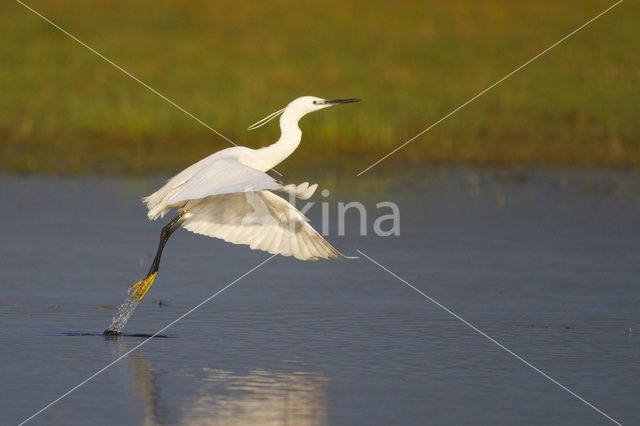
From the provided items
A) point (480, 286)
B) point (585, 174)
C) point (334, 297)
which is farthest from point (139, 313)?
point (585, 174)

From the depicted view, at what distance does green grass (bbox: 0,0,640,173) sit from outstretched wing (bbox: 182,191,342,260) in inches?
314

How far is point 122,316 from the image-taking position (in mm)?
8297

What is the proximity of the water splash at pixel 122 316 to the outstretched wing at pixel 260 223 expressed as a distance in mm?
678

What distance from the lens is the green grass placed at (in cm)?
1778

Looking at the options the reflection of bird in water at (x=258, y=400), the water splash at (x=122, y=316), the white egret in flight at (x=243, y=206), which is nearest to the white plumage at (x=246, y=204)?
the white egret in flight at (x=243, y=206)

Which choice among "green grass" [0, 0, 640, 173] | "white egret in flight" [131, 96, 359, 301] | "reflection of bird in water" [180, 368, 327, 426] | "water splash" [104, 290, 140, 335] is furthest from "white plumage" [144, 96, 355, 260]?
"green grass" [0, 0, 640, 173]

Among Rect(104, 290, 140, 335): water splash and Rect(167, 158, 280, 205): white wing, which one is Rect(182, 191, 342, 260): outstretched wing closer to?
Rect(167, 158, 280, 205): white wing

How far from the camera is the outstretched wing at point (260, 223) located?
8086mm

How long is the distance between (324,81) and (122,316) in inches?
490

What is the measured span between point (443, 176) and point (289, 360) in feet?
31.0

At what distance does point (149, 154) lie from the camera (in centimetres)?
1761

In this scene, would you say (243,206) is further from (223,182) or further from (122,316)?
(122,316)

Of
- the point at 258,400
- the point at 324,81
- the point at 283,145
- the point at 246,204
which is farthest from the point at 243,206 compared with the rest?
the point at 324,81

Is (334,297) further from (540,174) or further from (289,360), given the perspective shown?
(540,174)
